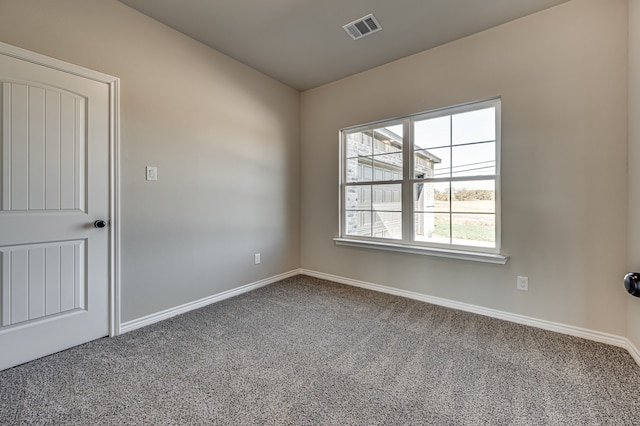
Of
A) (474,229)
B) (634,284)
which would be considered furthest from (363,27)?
(634,284)

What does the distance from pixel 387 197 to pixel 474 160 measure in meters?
0.99

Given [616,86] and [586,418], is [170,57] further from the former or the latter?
[586,418]

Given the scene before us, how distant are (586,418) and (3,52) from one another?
385cm

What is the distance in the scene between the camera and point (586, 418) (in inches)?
52.2

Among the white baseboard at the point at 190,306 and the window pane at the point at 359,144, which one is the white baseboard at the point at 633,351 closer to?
the window pane at the point at 359,144

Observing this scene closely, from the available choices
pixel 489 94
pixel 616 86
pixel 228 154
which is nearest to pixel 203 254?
pixel 228 154

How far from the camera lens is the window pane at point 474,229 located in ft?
8.33

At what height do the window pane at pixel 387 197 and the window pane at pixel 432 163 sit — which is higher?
the window pane at pixel 432 163

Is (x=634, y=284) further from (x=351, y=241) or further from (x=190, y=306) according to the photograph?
(x=190, y=306)

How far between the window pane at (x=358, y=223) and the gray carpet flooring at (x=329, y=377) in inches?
50.0

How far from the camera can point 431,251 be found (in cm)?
277

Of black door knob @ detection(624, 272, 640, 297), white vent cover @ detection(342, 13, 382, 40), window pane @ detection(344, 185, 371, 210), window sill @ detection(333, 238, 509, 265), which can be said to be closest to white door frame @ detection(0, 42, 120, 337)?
white vent cover @ detection(342, 13, 382, 40)

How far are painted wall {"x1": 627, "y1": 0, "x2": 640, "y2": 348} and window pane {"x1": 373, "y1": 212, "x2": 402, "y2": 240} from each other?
5.80ft

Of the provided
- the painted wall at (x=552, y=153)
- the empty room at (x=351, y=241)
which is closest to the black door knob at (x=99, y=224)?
the empty room at (x=351, y=241)
